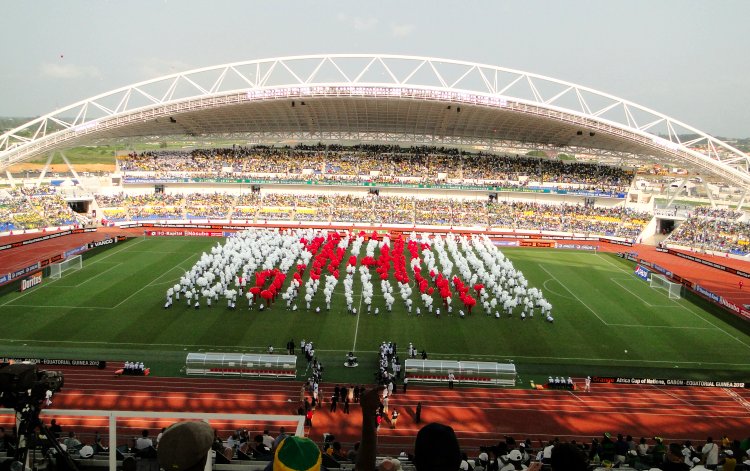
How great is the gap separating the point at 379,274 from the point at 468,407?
49.0ft

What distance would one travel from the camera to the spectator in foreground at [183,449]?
2340 millimetres

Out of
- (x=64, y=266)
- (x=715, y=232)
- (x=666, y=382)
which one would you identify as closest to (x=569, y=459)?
(x=666, y=382)

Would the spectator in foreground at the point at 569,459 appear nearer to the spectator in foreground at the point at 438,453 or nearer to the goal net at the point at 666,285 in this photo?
the spectator in foreground at the point at 438,453

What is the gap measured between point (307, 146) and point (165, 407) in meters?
47.6

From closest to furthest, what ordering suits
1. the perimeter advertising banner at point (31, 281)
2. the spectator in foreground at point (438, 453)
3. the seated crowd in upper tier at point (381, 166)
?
1. the spectator in foreground at point (438, 453)
2. the perimeter advertising banner at point (31, 281)
3. the seated crowd in upper tier at point (381, 166)

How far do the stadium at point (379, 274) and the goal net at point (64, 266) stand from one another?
0.17 metres

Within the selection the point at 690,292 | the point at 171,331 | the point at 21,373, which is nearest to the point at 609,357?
the point at 690,292

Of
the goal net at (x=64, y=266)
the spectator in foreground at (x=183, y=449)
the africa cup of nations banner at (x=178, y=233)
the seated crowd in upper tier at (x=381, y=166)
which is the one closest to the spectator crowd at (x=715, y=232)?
the seated crowd in upper tier at (x=381, y=166)

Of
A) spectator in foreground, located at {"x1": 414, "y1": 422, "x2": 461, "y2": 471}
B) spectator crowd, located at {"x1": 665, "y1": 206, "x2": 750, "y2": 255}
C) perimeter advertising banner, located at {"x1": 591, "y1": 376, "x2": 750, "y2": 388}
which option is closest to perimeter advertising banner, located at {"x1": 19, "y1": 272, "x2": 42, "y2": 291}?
perimeter advertising banner, located at {"x1": 591, "y1": 376, "x2": 750, "y2": 388}

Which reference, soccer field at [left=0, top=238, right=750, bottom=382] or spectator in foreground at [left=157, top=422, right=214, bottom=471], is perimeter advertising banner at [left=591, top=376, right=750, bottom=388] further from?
spectator in foreground at [left=157, top=422, right=214, bottom=471]

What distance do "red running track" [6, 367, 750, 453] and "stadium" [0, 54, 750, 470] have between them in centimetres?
9

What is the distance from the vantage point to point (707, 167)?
4503 cm

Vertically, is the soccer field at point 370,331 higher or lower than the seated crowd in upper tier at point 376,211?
lower

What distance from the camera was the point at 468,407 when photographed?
17031 millimetres
